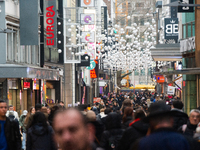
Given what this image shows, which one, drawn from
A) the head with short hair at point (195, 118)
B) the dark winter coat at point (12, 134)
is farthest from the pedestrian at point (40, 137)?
the head with short hair at point (195, 118)

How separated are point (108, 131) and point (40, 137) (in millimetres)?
1196

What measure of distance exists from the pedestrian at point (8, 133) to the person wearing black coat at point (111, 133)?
1.56 meters

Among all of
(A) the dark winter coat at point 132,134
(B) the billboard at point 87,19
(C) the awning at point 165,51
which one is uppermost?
(B) the billboard at point 87,19

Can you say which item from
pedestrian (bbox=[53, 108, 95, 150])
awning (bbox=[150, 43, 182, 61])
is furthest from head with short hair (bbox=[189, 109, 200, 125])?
awning (bbox=[150, 43, 182, 61])

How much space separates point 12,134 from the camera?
785cm

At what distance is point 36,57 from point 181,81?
9120mm

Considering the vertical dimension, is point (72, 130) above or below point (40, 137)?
above

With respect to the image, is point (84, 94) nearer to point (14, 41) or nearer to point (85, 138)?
point (14, 41)

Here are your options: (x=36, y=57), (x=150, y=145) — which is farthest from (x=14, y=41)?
(x=150, y=145)

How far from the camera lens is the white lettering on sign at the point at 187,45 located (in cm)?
2272

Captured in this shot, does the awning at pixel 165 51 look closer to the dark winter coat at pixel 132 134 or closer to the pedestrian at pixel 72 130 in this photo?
the dark winter coat at pixel 132 134

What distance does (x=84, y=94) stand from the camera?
44750 mm

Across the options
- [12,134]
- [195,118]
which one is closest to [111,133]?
[195,118]

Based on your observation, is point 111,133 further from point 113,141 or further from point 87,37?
point 87,37
